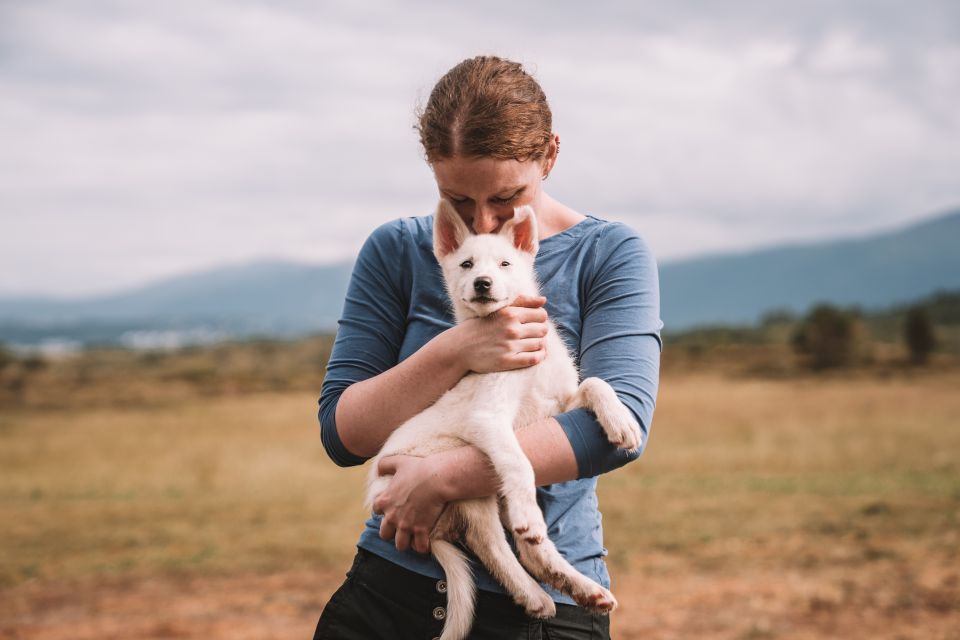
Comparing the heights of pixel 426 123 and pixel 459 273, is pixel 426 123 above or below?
above

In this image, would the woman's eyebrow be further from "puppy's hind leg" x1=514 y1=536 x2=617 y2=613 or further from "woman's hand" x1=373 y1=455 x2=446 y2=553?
"puppy's hind leg" x1=514 y1=536 x2=617 y2=613

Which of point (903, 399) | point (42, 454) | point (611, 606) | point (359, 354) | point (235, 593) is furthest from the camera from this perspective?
point (903, 399)

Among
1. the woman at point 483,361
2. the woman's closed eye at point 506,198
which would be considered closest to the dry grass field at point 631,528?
the woman at point 483,361

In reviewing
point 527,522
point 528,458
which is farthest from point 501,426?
point 527,522

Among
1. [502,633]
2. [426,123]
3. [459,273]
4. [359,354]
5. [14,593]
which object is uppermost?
[426,123]

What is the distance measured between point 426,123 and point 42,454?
35.6 metres

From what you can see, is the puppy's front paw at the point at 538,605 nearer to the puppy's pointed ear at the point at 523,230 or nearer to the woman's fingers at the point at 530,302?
the woman's fingers at the point at 530,302

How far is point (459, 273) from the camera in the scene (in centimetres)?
339

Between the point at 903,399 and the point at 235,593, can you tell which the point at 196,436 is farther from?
the point at 903,399

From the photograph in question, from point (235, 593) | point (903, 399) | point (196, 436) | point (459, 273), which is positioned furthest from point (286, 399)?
point (459, 273)

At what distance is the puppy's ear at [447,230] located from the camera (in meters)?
3.26

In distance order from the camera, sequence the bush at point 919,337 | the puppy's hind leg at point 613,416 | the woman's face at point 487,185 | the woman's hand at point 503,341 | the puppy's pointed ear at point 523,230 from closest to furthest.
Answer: the puppy's hind leg at point 613,416
the woman's face at point 487,185
the woman's hand at point 503,341
the puppy's pointed ear at point 523,230
the bush at point 919,337

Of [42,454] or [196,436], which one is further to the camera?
[196,436]

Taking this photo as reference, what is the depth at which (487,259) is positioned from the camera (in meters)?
3.35
